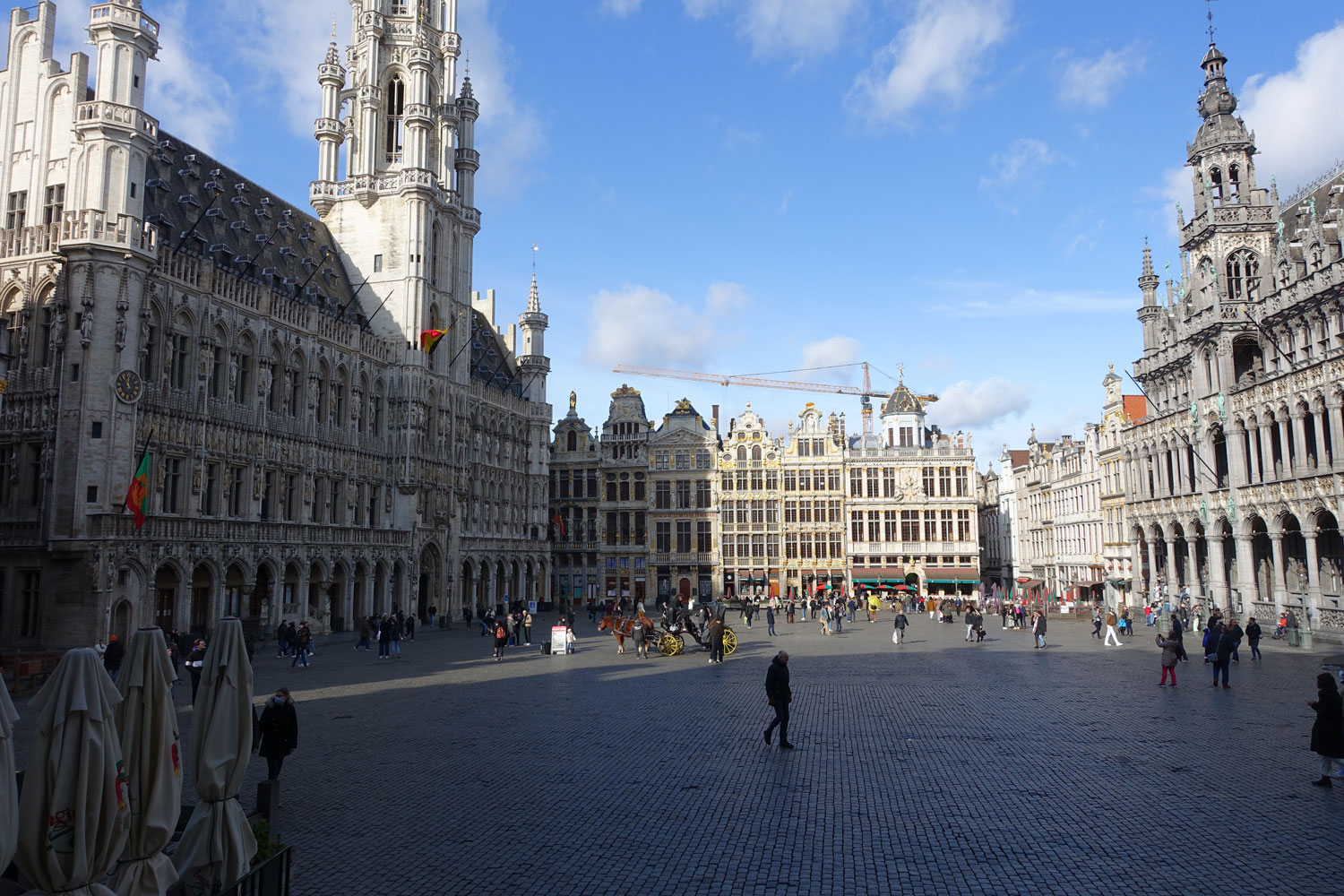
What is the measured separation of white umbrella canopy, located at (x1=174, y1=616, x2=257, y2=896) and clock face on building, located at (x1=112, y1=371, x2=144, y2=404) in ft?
87.9

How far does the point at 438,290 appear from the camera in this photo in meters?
54.0

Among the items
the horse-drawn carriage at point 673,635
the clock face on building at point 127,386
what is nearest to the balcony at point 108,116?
the clock face on building at point 127,386

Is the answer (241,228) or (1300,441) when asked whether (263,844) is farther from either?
(1300,441)

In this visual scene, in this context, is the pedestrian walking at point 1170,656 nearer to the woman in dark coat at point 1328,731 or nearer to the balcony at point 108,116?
the woman in dark coat at point 1328,731

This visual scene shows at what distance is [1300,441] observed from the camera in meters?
37.7

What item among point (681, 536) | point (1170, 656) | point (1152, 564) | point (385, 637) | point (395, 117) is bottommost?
point (385, 637)

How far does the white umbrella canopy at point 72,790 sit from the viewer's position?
19.2 ft

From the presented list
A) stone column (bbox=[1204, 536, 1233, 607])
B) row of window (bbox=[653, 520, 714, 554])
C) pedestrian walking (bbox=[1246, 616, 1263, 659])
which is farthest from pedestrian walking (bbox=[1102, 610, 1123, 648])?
row of window (bbox=[653, 520, 714, 554])

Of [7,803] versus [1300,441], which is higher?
[1300,441]

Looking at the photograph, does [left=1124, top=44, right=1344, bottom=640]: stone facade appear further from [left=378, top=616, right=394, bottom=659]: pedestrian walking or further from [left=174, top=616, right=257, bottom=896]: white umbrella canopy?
[left=174, top=616, right=257, bottom=896]: white umbrella canopy

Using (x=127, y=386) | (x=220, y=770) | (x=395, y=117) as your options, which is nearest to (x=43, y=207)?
(x=127, y=386)

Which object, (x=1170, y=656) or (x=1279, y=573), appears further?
(x=1279, y=573)

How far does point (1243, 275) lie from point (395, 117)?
4773cm

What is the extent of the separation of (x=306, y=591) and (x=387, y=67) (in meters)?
32.6
